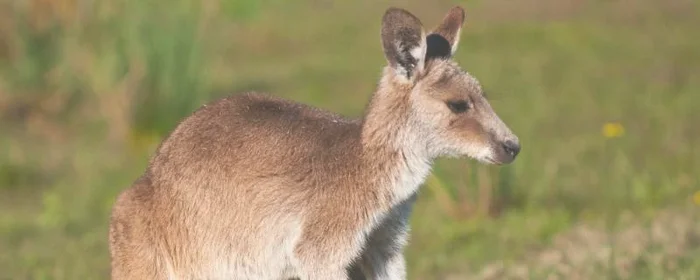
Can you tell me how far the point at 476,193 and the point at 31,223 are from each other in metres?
3.38

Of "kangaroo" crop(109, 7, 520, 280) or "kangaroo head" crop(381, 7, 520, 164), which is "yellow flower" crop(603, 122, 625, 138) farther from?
"kangaroo head" crop(381, 7, 520, 164)

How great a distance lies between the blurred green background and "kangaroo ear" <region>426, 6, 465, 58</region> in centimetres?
192

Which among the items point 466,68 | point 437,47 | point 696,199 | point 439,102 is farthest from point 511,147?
point 466,68

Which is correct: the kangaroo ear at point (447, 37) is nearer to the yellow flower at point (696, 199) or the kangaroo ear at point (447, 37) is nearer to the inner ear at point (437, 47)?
the inner ear at point (437, 47)

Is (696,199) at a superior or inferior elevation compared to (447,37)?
inferior

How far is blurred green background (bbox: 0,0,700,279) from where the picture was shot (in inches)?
352

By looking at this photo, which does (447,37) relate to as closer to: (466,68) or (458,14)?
(458,14)

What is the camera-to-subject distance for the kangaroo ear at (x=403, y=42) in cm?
562

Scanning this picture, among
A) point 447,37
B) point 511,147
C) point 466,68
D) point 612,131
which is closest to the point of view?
point 511,147

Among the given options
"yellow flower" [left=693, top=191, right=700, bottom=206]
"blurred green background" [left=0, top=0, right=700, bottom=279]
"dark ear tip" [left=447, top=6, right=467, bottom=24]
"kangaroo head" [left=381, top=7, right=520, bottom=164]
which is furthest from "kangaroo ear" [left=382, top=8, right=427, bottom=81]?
"yellow flower" [left=693, top=191, right=700, bottom=206]

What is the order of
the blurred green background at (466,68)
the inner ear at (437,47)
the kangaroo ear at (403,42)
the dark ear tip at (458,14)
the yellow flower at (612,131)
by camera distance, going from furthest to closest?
the yellow flower at (612,131) → the blurred green background at (466,68) → the dark ear tip at (458,14) → the inner ear at (437,47) → the kangaroo ear at (403,42)

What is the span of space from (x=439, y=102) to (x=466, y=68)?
7.85 metres

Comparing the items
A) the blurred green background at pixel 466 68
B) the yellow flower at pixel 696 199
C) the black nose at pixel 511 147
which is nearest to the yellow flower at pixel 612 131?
the blurred green background at pixel 466 68

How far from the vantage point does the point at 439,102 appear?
5707 millimetres
